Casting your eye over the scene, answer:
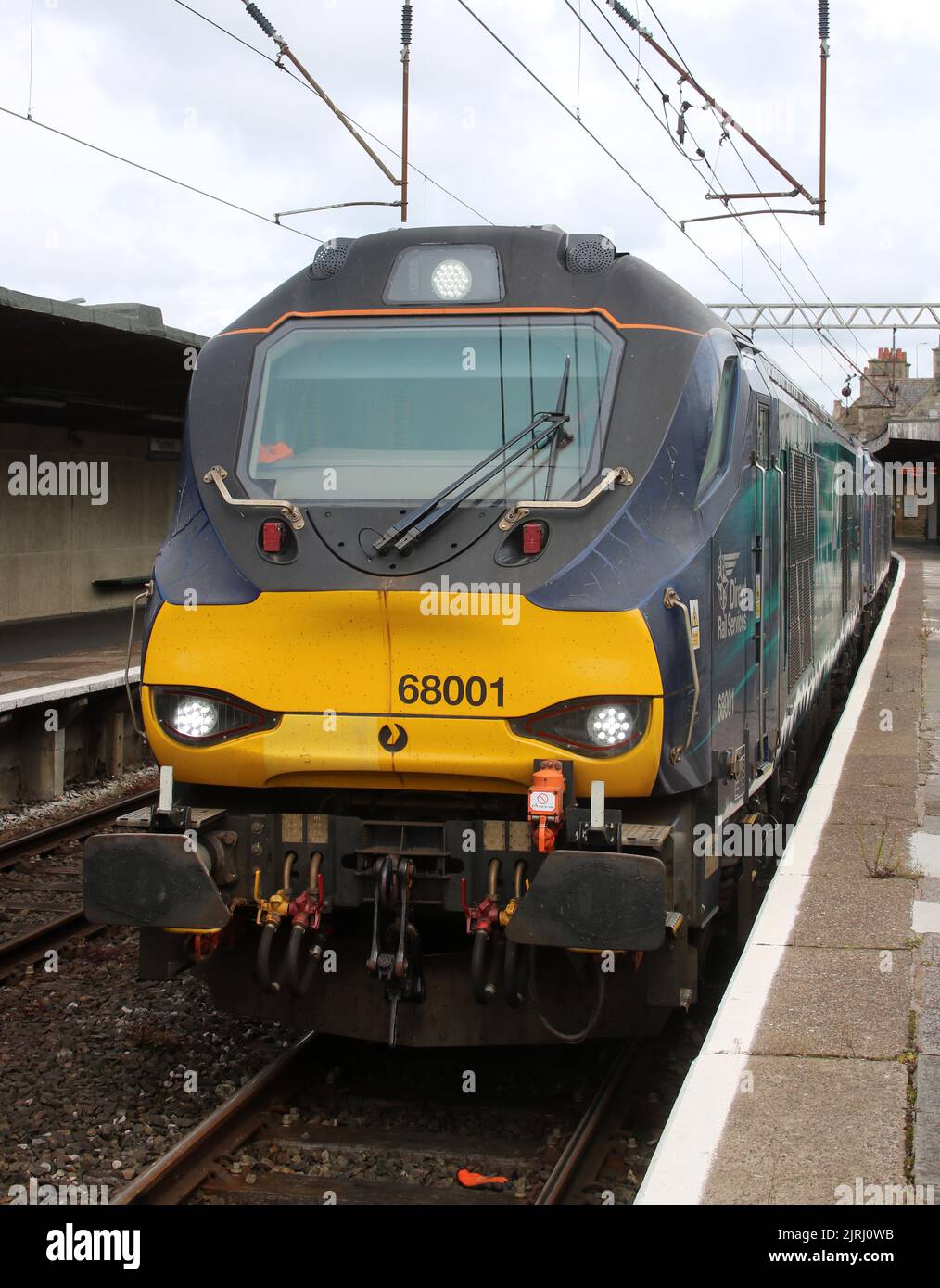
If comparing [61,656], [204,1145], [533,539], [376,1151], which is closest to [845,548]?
[61,656]

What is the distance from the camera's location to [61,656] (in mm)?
15984

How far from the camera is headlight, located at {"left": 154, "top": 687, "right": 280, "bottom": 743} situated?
536 cm

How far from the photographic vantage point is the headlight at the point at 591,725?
5.03 m

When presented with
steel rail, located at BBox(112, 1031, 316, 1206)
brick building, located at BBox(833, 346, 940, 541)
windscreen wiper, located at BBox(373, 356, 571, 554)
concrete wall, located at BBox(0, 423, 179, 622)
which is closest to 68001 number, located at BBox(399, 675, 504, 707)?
windscreen wiper, located at BBox(373, 356, 571, 554)

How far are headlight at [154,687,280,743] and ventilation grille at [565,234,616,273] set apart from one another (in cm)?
217

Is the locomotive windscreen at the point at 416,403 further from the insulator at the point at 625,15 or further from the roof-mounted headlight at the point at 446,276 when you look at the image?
the insulator at the point at 625,15

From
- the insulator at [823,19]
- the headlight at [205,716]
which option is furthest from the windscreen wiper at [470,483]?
the insulator at [823,19]

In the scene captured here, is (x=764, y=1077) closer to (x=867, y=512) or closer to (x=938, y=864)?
(x=938, y=864)

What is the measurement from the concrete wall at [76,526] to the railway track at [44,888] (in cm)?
846

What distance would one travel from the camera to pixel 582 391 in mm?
5539

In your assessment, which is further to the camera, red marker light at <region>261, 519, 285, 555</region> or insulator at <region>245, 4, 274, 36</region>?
insulator at <region>245, 4, 274, 36</region>

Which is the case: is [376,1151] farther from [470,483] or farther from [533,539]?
[470,483]

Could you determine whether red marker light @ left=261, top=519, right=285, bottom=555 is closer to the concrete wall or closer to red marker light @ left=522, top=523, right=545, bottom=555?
red marker light @ left=522, top=523, right=545, bottom=555
